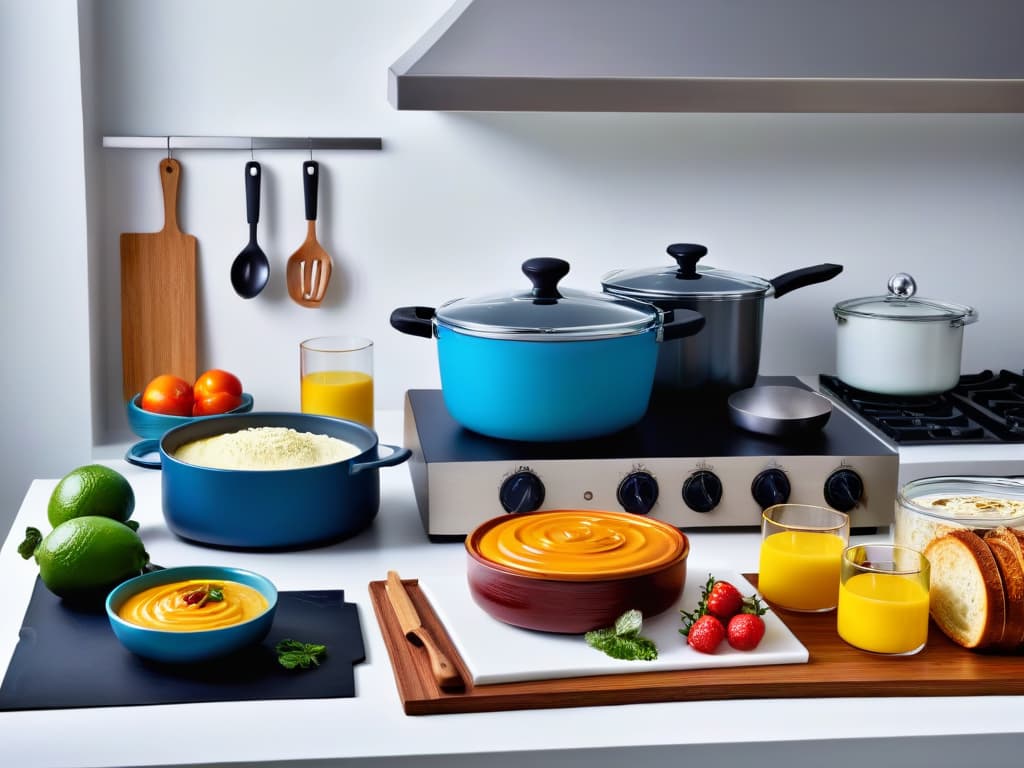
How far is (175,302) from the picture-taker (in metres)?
2.03

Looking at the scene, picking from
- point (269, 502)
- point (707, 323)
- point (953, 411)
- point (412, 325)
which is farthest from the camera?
point (953, 411)

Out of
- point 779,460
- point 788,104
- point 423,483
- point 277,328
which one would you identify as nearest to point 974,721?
point 779,460

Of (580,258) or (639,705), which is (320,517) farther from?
(580,258)

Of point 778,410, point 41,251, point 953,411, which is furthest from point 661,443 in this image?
point 41,251

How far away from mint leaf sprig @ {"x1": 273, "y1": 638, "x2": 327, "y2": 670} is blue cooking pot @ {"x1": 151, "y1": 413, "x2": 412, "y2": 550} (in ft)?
0.84

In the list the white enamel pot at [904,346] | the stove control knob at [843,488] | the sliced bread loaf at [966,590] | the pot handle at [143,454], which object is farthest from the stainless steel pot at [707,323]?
the pot handle at [143,454]

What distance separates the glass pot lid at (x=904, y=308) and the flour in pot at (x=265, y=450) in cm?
91

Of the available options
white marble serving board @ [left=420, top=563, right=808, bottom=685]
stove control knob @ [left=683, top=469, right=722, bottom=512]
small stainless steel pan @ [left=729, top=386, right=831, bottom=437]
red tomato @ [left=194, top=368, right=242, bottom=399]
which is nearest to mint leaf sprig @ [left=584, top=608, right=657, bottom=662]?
white marble serving board @ [left=420, top=563, right=808, bottom=685]

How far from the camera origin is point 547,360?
59.2 inches

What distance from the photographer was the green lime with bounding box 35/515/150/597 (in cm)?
128

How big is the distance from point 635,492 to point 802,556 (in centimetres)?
29

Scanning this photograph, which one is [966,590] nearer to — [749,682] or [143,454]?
[749,682]

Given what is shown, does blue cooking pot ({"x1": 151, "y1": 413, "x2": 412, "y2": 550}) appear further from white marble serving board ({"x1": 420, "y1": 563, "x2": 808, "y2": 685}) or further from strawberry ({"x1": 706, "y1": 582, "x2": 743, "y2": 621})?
strawberry ({"x1": 706, "y1": 582, "x2": 743, "y2": 621})

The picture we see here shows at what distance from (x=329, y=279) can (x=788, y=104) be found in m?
0.84
